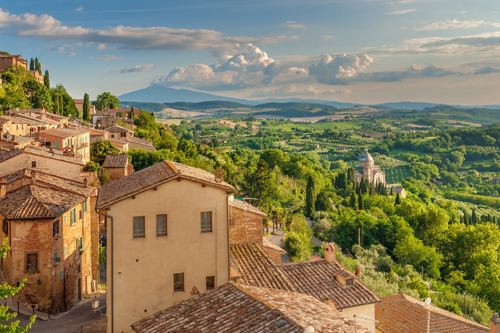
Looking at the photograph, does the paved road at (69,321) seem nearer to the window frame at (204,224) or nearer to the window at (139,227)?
the window at (139,227)

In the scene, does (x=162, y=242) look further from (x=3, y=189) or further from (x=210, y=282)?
(x=3, y=189)

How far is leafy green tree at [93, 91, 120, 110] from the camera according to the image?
127062 mm

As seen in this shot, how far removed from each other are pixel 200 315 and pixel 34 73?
10541 centimetres

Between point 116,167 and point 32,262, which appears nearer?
point 32,262

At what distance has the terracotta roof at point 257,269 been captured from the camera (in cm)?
2223

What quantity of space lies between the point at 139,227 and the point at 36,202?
12.3 m

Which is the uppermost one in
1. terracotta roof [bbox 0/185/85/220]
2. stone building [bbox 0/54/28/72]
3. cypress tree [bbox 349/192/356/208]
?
stone building [bbox 0/54/28/72]

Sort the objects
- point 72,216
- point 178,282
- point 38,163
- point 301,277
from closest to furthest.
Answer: point 178,282, point 301,277, point 72,216, point 38,163

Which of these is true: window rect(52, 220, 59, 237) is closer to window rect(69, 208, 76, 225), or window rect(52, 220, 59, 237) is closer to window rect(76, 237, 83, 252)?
window rect(69, 208, 76, 225)

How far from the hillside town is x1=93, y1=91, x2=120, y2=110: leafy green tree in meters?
90.1

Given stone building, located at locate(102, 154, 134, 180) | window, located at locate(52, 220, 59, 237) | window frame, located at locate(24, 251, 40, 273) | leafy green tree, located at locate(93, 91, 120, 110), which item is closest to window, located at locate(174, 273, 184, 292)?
window, located at locate(52, 220, 59, 237)

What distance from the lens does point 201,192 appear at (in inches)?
810

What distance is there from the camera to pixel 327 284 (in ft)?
84.2

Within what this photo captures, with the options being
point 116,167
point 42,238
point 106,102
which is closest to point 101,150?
point 116,167
